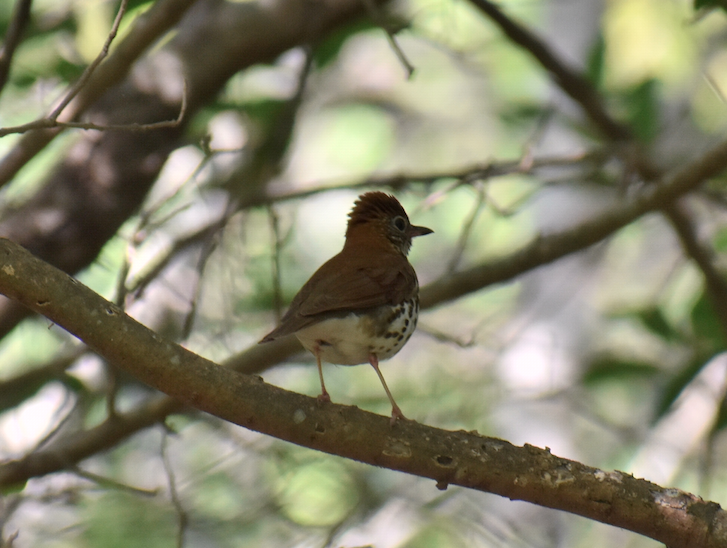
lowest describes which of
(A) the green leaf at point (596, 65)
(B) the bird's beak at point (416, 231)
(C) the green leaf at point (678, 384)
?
(C) the green leaf at point (678, 384)

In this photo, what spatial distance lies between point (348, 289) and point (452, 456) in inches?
43.3

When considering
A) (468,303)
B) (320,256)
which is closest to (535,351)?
(468,303)

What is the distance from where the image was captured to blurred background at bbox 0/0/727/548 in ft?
15.6

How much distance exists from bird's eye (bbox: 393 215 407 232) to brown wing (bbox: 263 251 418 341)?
55 centimetres

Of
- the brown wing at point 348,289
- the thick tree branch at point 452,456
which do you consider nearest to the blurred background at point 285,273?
the brown wing at point 348,289

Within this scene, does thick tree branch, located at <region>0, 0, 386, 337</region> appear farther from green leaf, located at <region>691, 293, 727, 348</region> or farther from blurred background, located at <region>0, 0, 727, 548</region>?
green leaf, located at <region>691, 293, 727, 348</region>

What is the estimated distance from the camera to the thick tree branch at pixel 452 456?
2939 mm

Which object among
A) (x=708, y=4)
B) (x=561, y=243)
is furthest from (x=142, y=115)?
(x=708, y=4)

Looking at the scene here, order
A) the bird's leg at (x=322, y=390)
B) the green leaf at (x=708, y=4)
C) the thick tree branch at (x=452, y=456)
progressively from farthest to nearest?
the green leaf at (x=708, y=4), the bird's leg at (x=322, y=390), the thick tree branch at (x=452, y=456)

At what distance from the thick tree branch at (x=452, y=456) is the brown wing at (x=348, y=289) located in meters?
0.51

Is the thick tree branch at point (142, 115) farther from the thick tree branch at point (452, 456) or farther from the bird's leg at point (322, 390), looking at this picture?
the thick tree branch at point (452, 456)

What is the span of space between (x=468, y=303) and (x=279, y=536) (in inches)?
156

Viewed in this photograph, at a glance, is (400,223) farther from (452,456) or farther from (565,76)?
(452,456)

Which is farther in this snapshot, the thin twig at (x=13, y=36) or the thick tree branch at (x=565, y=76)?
the thick tree branch at (x=565, y=76)
